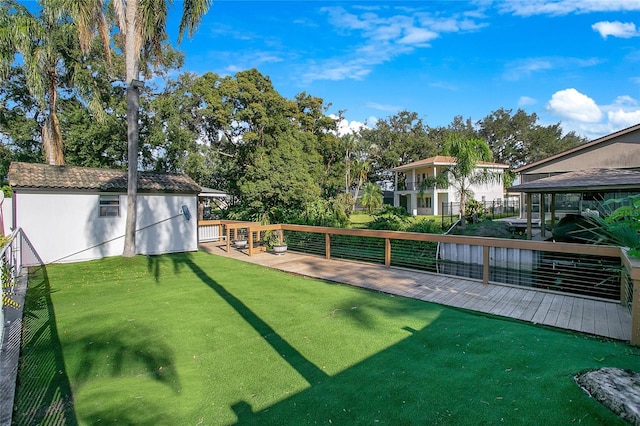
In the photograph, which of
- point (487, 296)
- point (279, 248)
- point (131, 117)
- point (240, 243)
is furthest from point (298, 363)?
point (131, 117)

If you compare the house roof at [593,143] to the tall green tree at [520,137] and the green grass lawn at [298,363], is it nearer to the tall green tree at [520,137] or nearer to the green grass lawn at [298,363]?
the green grass lawn at [298,363]

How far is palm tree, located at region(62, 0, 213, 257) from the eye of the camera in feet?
30.6

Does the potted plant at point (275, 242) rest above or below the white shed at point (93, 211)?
below

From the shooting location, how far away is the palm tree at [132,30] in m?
9.34

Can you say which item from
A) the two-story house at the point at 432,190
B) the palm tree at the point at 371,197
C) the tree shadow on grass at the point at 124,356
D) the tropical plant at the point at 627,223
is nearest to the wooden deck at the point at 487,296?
the tropical plant at the point at 627,223

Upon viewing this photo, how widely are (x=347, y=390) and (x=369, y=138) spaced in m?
40.7

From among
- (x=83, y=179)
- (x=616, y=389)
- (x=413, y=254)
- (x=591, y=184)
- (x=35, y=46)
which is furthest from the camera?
(x=35, y=46)

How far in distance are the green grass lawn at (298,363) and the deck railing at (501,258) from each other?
1.69m

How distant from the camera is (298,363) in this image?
11.0 ft

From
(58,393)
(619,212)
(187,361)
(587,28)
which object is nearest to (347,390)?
(187,361)

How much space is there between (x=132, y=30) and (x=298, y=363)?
10498 mm

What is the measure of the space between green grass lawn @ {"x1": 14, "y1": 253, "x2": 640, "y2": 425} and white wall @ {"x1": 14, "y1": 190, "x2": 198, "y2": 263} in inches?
183

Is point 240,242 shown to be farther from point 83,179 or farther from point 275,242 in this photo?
point 83,179

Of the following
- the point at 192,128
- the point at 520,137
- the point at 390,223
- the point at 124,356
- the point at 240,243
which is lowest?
the point at 124,356
